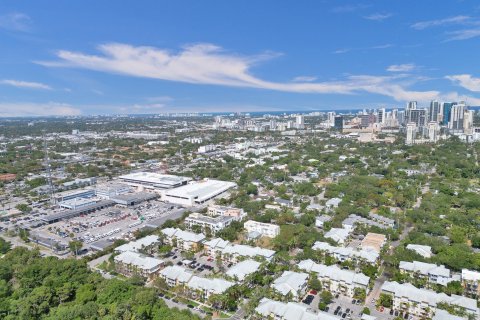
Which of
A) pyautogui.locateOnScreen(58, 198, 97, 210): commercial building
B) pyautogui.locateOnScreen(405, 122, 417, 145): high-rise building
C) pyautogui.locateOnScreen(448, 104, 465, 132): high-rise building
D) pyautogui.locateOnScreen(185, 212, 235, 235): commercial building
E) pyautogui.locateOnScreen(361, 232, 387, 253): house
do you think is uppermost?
pyautogui.locateOnScreen(448, 104, 465, 132): high-rise building

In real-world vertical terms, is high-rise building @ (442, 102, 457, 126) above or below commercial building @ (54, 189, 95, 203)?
above

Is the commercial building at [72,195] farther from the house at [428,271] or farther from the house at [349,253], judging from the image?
the house at [428,271]

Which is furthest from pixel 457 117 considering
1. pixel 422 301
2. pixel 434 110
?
pixel 422 301

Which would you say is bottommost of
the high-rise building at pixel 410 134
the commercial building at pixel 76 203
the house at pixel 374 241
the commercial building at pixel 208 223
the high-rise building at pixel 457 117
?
the commercial building at pixel 76 203

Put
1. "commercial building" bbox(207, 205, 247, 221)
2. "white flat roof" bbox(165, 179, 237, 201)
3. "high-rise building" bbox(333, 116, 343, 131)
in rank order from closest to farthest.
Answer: "commercial building" bbox(207, 205, 247, 221)
"white flat roof" bbox(165, 179, 237, 201)
"high-rise building" bbox(333, 116, 343, 131)

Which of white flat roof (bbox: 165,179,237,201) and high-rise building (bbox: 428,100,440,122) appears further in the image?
high-rise building (bbox: 428,100,440,122)

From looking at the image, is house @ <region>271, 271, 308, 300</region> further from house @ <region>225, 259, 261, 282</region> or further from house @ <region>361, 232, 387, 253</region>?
house @ <region>361, 232, 387, 253</region>

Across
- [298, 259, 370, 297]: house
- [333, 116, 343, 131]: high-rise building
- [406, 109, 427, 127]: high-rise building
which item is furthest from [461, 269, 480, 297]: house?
[333, 116, 343, 131]: high-rise building

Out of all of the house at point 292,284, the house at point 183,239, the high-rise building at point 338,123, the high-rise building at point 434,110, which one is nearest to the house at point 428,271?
the house at point 292,284
